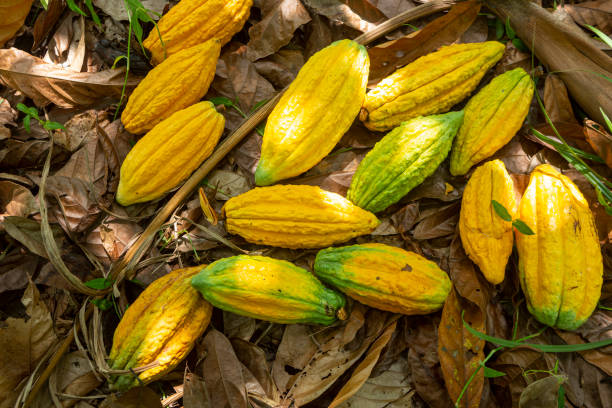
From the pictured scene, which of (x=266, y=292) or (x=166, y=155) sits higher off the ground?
(x=166, y=155)

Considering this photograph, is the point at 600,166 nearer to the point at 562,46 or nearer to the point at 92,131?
the point at 562,46

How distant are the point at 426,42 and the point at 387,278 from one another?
3.38ft

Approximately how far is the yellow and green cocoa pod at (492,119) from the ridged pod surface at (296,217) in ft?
1.39

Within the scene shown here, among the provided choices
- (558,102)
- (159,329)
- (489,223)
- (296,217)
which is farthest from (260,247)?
(558,102)

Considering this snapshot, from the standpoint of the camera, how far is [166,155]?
1.65 metres

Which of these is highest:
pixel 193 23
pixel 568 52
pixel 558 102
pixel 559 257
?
pixel 193 23

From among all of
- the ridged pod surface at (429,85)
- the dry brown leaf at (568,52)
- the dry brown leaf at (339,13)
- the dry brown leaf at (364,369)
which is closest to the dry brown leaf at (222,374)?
the dry brown leaf at (364,369)

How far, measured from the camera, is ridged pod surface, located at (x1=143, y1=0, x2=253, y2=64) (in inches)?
69.2

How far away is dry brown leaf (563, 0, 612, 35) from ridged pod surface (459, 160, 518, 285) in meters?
0.79

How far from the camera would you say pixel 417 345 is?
153cm

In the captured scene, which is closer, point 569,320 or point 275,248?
point 569,320

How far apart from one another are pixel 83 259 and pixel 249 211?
2.23 feet

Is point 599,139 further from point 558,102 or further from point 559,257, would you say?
point 559,257

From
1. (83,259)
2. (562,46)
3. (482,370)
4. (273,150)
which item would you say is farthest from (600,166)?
(83,259)
